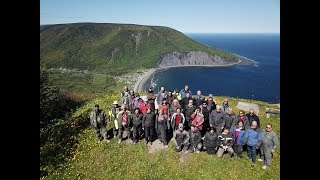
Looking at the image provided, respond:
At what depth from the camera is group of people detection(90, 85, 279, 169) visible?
1677 centimetres

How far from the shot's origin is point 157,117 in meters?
19.0

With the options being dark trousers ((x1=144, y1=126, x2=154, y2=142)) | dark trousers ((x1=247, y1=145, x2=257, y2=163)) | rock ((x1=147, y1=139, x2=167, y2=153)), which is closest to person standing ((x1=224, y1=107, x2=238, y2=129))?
dark trousers ((x1=247, y1=145, x2=257, y2=163))

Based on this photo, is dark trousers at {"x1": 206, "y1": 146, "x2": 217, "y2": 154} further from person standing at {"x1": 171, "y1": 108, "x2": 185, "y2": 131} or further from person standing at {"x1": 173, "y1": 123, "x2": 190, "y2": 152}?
person standing at {"x1": 171, "y1": 108, "x2": 185, "y2": 131}

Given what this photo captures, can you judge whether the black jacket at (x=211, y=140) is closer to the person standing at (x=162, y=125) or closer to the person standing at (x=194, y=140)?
the person standing at (x=194, y=140)

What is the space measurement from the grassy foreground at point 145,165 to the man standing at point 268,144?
1.52 feet

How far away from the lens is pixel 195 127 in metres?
18.0

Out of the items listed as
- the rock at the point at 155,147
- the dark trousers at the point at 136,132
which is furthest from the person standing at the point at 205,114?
the dark trousers at the point at 136,132

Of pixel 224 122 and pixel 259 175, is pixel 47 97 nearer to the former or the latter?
pixel 224 122

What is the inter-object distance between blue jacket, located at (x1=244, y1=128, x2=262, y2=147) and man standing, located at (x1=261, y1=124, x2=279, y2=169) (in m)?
0.25

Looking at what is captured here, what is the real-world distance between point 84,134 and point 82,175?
16.3 feet

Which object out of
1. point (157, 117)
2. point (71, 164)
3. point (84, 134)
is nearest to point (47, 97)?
point (84, 134)

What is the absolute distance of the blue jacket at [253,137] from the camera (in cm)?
1652

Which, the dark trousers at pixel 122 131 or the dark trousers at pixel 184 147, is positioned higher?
the dark trousers at pixel 122 131
